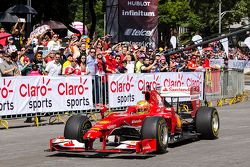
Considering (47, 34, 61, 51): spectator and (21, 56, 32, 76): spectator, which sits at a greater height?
(47, 34, 61, 51): spectator

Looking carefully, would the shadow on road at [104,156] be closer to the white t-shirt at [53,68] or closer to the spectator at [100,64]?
the white t-shirt at [53,68]

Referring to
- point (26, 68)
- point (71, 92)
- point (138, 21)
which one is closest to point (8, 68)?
point (26, 68)

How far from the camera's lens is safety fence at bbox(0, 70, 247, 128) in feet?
56.3

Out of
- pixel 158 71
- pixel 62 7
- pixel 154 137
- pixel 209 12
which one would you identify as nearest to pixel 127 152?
pixel 154 137

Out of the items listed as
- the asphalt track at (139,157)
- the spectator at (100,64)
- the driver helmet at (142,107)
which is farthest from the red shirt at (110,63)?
the driver helmet at (142,107)

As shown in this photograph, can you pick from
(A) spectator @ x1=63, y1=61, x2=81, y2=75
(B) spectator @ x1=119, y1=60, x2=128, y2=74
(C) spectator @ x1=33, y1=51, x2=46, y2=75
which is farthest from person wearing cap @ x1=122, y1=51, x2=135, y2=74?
(C) spectator @ x1=33, y1=51, x2=46, y2=75

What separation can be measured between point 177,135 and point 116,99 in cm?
743

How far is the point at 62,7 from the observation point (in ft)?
127

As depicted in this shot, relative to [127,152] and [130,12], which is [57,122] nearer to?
[127,152]

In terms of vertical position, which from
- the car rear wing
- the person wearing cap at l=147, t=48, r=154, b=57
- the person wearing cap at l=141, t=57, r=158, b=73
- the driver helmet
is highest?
the person wearing cap at l=147, t=48, r=154, b=57

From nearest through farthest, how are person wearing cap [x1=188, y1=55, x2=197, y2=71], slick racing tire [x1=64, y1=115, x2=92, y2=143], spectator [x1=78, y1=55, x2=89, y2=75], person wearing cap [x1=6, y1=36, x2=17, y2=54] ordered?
slick racing tire [x1=64, y1=115, x2=92, y2=143] → person wearing cap [x1=6, y1=36, x2=17, y2=54] → spectator [x1=78, y1=55, x2=89, y2=75] → person wearing cap [x1=188, y1=55, x2=197, y2=71]

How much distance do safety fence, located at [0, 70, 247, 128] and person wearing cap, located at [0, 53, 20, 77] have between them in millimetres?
551

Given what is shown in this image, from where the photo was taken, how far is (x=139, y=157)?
37.1ft

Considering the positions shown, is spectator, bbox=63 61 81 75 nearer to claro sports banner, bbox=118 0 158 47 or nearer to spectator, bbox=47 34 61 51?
spectator, bbox=47 34 61 51
